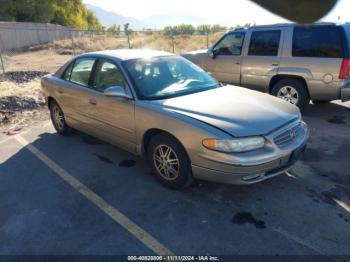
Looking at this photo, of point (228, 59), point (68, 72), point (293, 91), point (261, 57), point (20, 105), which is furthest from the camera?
point (20, 105)

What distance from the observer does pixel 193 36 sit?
27.9m

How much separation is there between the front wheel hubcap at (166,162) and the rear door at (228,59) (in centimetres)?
434

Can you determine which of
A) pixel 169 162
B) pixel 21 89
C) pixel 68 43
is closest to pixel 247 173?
pixel 169 162

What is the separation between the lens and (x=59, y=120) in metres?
6.18

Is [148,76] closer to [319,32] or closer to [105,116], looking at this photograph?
[105,116]

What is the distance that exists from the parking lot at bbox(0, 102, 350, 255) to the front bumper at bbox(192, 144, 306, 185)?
316 millimetres

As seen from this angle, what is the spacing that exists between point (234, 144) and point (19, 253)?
2.27 meters

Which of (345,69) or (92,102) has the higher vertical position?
(345,69)

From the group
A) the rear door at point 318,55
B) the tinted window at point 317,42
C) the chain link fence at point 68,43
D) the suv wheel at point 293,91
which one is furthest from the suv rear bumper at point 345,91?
the chain link fence at point 68,43

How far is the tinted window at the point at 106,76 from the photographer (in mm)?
4605

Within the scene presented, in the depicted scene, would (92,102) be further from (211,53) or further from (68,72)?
(211,53)

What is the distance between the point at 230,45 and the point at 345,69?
2669 mm

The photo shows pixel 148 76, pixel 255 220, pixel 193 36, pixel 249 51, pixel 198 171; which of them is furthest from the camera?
pixel 193 36

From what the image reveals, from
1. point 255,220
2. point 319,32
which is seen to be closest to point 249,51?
point 319,32
